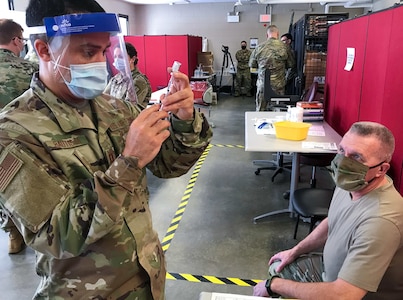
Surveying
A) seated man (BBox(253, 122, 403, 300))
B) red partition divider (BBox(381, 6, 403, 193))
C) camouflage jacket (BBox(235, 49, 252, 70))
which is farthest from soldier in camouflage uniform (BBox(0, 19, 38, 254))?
camouflage jacket (BBox(235, 49, 252, 70))

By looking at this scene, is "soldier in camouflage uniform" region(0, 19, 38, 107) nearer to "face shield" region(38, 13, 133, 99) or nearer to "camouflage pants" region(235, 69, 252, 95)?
"face shield" region(38, 13, 133, 99)

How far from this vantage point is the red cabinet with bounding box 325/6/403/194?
1.99m

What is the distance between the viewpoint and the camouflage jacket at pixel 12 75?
269 cm

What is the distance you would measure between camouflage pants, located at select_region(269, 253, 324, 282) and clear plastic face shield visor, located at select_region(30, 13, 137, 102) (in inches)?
56.4

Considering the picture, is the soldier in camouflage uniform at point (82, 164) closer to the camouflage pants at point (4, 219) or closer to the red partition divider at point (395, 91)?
the camouflage pants at point (4, 219)

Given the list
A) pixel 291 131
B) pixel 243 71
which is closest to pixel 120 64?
pixel 291 131

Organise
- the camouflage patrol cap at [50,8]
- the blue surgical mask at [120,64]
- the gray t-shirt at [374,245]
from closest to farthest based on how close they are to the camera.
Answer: the camouflage patrol cap at [50,8], the blue surgical mask at [120,64], the gray t-shirt at [374,245]

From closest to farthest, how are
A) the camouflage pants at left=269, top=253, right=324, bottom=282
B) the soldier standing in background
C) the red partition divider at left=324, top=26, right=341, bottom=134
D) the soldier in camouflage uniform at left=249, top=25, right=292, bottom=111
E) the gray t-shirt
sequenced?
the gray t-shirt
the camouflage pants at left=269, top=253, right=324, bottom=282
the red partition divider at left=324, top=26, right=341, bottom=134
the soldier in camouflage uniform at left=249, top=25, right=292, bottom=111
the soldier standing in background

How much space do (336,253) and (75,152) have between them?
1.25 m

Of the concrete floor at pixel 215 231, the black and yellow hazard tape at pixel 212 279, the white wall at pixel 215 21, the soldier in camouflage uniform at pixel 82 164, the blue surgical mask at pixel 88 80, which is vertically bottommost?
the black and yellow hazard tape at pixel 212 279

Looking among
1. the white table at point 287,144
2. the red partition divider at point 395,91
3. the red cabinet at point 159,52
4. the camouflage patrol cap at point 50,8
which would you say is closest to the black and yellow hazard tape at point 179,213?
the white table at point 287,144

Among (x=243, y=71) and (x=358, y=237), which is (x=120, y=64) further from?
(x=243, y=71)

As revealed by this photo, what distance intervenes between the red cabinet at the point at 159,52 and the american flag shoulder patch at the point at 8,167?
25.7 ft

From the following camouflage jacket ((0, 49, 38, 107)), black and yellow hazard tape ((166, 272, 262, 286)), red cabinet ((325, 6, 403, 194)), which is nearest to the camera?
red cabinet ((325, 6, 403, 194))
